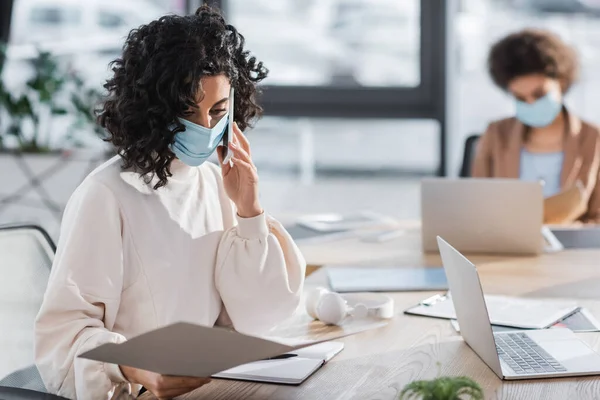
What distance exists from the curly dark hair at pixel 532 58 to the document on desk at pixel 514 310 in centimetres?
152

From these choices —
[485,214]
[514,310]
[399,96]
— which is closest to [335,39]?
[399,96]

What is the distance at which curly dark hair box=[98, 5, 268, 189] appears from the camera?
146cm

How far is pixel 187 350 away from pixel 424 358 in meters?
0.54

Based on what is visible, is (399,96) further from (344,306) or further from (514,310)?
(344,306)

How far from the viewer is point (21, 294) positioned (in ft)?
5.76

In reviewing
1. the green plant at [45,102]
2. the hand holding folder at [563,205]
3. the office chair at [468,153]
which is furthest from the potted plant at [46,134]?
the hand holding folder at [563,205]

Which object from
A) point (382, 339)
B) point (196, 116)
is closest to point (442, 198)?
point (382, 339)

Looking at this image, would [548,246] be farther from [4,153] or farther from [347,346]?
[4,153]

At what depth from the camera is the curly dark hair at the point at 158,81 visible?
4.78 feet

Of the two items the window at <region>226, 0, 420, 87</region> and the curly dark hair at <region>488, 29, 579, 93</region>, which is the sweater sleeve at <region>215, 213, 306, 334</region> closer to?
the curly dark hair at <region>488, 29, 579, 93</region>

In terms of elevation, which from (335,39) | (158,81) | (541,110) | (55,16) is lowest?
→ (541,110)

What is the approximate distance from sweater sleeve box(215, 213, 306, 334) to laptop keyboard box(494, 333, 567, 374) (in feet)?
1.26

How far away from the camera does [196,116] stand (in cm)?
150

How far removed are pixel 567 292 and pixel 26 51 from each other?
3676mm
